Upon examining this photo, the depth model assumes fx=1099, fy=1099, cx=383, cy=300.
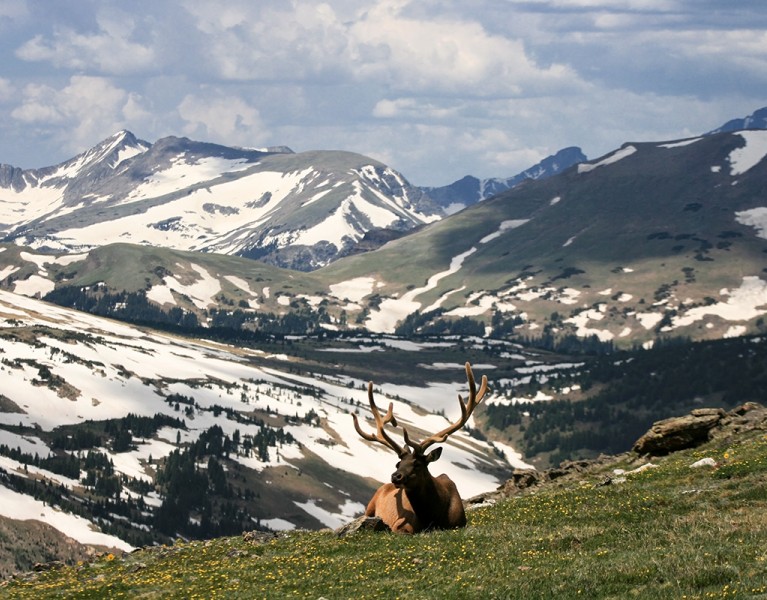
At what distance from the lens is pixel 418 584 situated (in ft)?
103

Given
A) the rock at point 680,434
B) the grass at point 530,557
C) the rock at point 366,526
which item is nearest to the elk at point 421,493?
the rock at point 366,526

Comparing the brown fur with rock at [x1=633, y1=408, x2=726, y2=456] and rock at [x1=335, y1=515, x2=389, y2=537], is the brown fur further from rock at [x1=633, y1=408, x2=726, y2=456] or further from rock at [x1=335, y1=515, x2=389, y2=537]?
rock at [x1=633, y1=408, x2=726, y2=456]

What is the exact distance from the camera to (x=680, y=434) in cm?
5644

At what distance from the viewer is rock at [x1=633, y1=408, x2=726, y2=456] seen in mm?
56438

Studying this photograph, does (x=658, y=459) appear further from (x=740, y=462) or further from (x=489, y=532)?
(x=489, y=532)

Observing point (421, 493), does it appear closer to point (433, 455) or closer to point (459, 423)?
point (433, 455)

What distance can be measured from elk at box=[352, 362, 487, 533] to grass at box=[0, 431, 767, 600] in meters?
1.07

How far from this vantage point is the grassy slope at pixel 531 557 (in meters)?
28.5

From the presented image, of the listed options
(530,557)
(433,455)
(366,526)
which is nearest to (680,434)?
(366,526)

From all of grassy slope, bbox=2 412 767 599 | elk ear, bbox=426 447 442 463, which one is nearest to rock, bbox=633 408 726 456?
grassy slope, bbox=2 412 767 599

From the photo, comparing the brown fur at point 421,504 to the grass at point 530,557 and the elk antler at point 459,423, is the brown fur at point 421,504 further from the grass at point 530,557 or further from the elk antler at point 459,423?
the grass at point 530,557

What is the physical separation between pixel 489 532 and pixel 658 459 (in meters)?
19.5

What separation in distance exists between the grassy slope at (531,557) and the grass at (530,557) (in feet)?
0.19

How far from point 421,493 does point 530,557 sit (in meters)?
7.58
